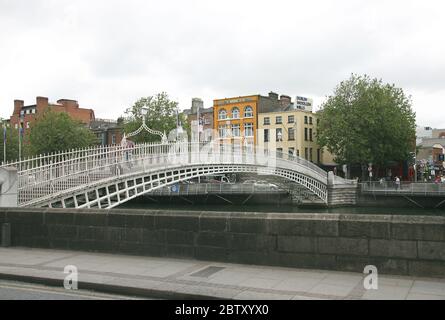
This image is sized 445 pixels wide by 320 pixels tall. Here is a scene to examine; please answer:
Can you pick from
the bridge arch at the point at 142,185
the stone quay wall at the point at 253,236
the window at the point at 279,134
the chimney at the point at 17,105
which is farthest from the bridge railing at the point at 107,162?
the chimney at the point at 17,105

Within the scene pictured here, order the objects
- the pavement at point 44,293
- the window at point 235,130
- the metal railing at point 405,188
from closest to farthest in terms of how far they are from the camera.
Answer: the pavement at point 44,293 → the metal railing at point 405,188 → the window at point 235,130

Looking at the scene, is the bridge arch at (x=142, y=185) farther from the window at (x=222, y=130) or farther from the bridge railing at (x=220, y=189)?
the window at (x=222, y=130)

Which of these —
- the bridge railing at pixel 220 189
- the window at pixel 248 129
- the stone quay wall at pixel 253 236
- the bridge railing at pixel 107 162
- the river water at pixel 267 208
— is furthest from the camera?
the window at pixel 248 129

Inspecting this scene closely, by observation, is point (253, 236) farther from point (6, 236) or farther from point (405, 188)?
point (405, 188)

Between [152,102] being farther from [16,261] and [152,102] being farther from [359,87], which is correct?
[16,261]

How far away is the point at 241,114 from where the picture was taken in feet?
224

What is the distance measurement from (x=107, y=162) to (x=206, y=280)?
43.9 feet

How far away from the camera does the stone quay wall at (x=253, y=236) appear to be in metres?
7.54

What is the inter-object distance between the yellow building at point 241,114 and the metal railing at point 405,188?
2218 centimetres

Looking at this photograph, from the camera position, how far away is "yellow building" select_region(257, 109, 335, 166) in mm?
63969

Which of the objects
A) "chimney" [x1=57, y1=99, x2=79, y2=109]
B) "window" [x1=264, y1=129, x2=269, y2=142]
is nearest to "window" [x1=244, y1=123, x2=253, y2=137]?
"window" [x1=264, y1=129, x2=269, y2=142]

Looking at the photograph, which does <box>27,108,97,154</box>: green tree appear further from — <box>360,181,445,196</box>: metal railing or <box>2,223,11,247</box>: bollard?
<box>2,223,11,247</box>: bollard

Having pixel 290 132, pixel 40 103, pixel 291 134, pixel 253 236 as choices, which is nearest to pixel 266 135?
pixel 290 132
